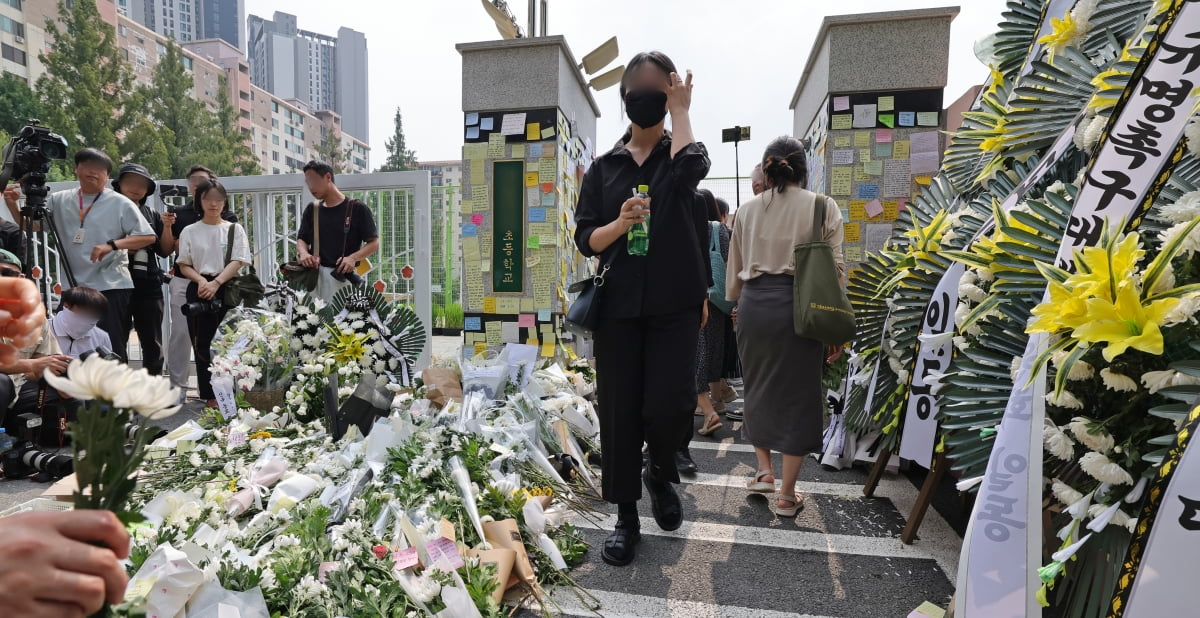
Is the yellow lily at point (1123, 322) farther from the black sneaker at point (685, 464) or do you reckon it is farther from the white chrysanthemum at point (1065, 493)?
the black sneaker at point (685, 464)

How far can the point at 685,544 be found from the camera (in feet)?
7.84

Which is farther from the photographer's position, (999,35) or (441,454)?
(999,35)

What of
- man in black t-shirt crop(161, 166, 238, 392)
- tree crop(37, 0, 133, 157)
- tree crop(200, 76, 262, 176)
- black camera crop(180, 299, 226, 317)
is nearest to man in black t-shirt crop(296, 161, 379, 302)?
black camera crop(180, 299, 226, 317)

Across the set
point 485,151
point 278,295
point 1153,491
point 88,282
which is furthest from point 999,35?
point 88,282

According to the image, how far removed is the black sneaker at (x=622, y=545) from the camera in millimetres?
2195

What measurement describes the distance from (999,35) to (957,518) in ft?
6.97

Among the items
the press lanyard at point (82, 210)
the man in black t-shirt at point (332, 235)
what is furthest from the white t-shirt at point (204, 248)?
the man in black t-shirt at point (332, 235)

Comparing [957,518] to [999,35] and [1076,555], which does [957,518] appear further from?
[999,35]

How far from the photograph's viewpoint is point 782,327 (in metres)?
2.64

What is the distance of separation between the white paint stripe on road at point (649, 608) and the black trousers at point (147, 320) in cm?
395

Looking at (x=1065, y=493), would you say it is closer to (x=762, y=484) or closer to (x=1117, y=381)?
(x=1117, y=381)

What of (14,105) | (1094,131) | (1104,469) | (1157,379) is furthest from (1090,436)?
(14,105)

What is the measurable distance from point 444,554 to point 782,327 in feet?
5.36

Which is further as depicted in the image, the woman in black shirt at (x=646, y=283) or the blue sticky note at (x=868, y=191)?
the blue sticky note at (x=868, y=191)
